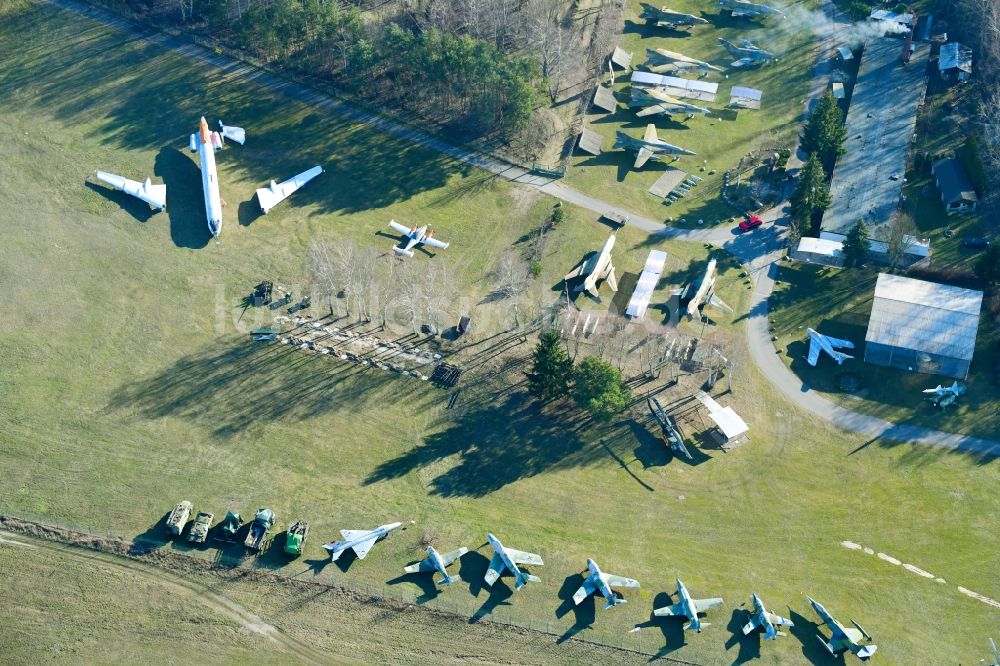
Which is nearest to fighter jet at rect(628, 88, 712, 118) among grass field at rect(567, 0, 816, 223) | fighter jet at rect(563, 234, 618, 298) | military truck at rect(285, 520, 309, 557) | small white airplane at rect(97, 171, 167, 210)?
grass field at rect(567, 0, 816, 223)

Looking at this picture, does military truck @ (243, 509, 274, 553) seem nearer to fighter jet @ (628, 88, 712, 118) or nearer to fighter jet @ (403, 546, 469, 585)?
fighter jet @ (403, 546, 469, 585)

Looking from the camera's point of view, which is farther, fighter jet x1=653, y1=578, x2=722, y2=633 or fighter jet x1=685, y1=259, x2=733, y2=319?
fighter jet x1=685, y1=259, x2=733, y2=319

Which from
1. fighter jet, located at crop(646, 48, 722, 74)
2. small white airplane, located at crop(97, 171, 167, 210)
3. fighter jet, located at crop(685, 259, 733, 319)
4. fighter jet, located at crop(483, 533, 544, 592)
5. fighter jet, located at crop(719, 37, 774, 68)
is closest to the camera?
fighter jet, located at crop(483, 533, 544, 592)

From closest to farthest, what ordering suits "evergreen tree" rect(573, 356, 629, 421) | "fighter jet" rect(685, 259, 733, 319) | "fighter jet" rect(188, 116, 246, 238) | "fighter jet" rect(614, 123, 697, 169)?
"evergreen tree" rect(573, 356, 629, 421) < "fighter jet" rect(685, 259, 733, 319) < "fighter jet" rect(188, 116, 246, 238) < "fighter jet" rect(614, 123, 697, 169)

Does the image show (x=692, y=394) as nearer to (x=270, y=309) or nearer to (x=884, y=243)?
(x=884, y=243)

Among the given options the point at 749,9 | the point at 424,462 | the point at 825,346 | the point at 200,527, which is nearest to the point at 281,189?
the point at 424,462

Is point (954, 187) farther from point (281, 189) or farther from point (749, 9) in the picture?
point (281, 189)

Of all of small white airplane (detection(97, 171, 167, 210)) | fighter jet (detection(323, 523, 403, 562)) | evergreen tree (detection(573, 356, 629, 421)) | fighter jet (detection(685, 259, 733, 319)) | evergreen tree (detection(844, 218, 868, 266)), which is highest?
evergreen tree (detection(844, 218, 868, 266))

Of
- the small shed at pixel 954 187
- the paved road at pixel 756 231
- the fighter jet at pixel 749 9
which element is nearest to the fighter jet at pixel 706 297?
the paved road at pixel 756 231
